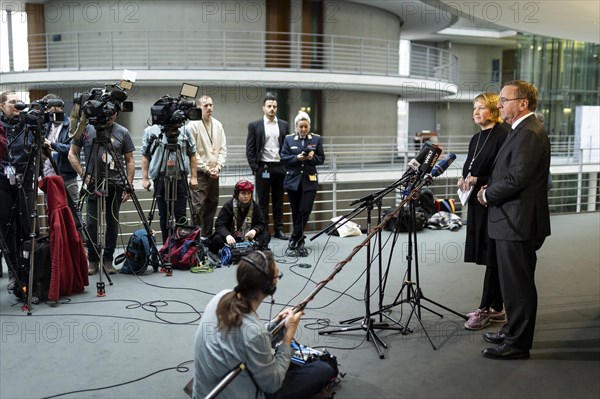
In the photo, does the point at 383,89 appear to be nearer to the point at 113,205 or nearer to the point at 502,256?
the point at 113,205

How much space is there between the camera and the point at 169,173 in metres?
6.52

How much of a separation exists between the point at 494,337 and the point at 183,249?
3.45 meters

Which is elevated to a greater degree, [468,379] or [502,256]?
[502,256]

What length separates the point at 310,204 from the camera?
734 cm

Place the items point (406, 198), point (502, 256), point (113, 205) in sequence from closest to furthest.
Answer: point (502, 256), point (406, 198), point (113, 205)

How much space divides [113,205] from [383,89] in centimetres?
1298

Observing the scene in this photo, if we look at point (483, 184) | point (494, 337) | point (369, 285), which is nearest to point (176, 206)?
point (369, 285)

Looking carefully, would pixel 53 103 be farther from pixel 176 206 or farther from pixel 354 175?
pixel 354 175

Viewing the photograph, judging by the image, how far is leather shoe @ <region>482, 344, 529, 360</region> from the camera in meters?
4.10

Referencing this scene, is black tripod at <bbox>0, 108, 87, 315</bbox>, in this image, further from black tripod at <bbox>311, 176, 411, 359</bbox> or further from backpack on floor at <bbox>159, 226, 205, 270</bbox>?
black tripod at <bbox>311, 176, 411, 359</bbox>

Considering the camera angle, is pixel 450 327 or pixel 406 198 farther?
pixel 450 327

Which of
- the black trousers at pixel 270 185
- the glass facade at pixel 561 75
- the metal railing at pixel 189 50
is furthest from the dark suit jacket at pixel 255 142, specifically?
the glass facade at pixel 561 75

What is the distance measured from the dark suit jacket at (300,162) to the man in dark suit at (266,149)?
401 mm

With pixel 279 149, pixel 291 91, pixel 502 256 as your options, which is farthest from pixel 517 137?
pixel 291 91
